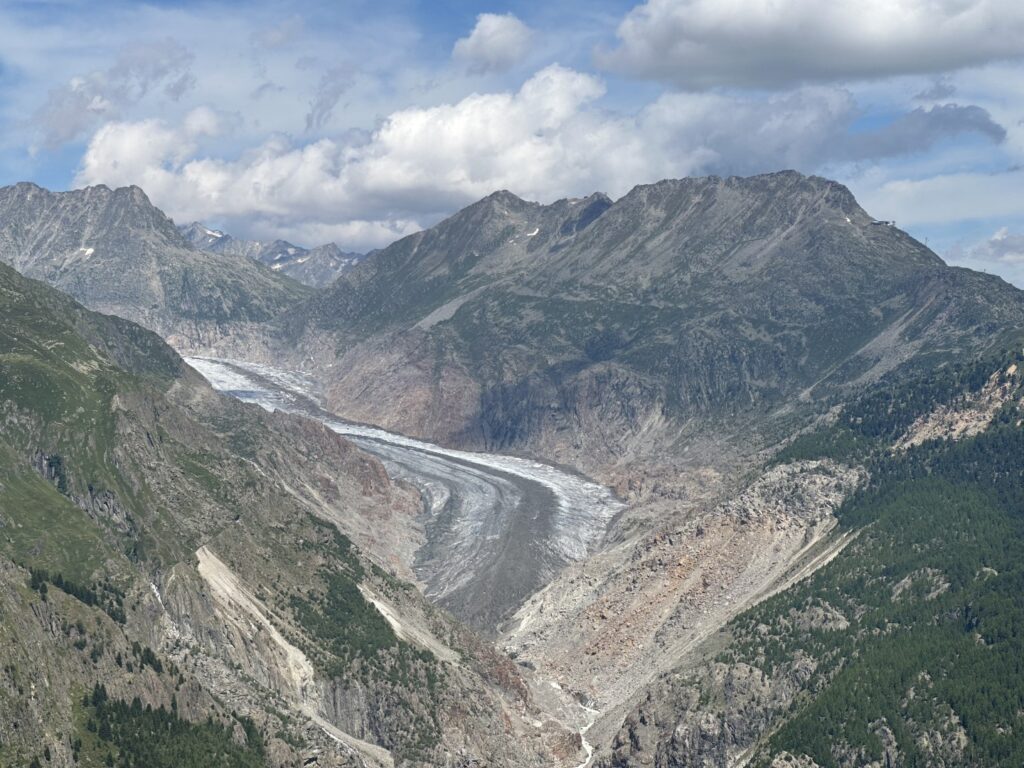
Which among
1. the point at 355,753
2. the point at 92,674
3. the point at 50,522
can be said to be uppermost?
the point at 50,522

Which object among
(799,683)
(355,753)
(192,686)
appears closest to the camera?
(192,686)

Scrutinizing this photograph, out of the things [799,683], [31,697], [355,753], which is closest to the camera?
[31,697]

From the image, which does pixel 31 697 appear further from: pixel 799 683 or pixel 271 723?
pixel 799 683

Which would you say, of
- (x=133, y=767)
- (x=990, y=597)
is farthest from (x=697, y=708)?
(x=133, y=767)

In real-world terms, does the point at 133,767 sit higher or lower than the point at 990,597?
lower

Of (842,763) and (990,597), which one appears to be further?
(990,597)

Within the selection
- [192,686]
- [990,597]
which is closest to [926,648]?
[990,597]

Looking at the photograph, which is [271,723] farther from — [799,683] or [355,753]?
[799,683]

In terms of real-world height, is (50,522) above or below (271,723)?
above

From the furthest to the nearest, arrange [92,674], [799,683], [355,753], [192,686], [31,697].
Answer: [799,683]
[355,753]
[192,686]
[92,674]
[31,697]
